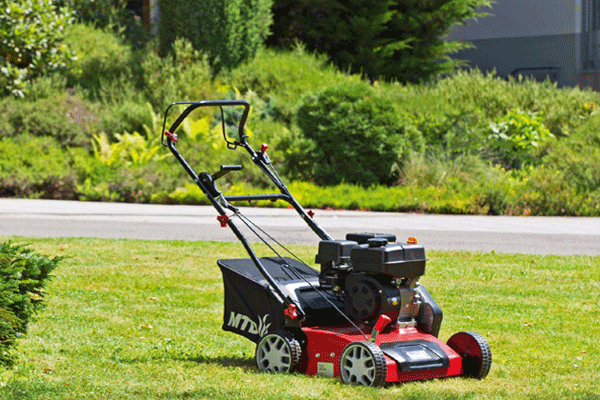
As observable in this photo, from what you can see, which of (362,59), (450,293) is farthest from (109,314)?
(362,59)

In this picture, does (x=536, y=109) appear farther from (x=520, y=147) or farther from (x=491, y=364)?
(x=491, y=364)

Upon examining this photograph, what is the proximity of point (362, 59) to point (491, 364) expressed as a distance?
1955 centimetres

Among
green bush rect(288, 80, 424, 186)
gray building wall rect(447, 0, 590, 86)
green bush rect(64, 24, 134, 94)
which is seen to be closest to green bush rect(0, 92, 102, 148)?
green bush rect(64, 24, 134, 94)

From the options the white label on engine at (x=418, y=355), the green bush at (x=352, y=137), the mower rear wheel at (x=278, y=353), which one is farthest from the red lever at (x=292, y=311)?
the green bush at (x=352, y=137)

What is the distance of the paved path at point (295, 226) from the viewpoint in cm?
1082

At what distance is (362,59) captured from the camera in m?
23.7

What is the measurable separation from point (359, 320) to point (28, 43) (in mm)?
16228

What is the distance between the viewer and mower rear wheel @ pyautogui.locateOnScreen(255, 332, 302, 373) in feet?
15.1

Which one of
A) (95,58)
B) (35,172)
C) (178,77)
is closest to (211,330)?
(35,172)

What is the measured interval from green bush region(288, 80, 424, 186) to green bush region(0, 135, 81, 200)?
455 centimetres

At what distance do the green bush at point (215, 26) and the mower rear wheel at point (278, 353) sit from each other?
16.6m

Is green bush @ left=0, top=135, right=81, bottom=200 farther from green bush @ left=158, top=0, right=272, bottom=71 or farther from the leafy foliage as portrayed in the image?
the leafy foliage

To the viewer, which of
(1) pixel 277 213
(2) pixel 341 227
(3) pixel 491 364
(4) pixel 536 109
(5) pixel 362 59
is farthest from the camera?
(5) pixel 362 59

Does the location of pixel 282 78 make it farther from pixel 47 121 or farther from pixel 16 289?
pixel 16 289
